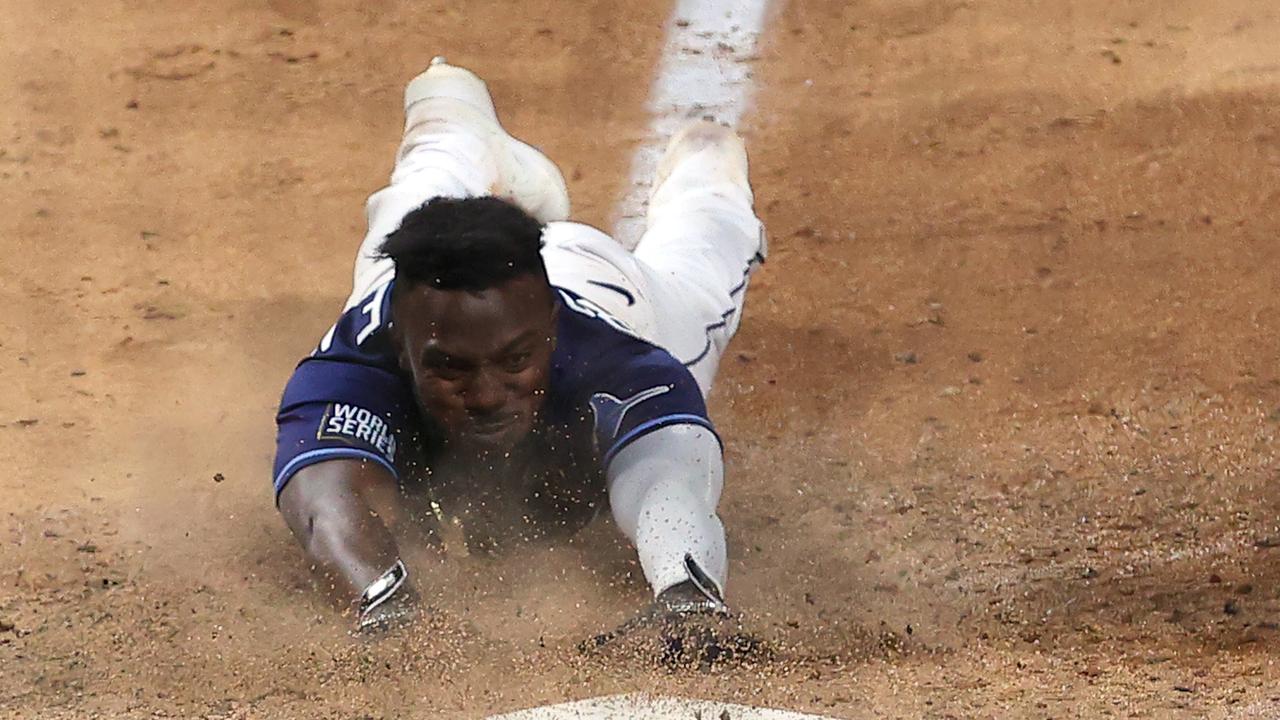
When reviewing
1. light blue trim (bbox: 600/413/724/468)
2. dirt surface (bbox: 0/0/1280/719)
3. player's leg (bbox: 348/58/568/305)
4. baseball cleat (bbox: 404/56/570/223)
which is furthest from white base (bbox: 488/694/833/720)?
baseball cleat (bbox: 404/56/570/223)

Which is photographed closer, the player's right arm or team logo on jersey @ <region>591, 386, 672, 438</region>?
the player's right arm

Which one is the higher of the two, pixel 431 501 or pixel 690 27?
pixel 431 501

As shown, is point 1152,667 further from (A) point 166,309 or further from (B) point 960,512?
(A) point 166,309

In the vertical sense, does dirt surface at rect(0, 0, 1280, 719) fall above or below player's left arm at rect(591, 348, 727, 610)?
below

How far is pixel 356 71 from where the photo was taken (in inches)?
196

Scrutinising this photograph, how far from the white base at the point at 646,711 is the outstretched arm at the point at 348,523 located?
304 mm

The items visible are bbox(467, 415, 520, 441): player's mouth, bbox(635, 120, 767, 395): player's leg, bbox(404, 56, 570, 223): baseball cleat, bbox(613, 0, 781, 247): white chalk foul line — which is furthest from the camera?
bbox(613, 0, 781, 247): white chalk foul line

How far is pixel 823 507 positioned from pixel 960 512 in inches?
10.4

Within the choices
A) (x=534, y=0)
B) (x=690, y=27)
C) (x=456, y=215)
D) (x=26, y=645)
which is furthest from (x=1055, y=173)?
(x=26, y=645)

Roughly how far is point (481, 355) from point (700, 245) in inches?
49.2

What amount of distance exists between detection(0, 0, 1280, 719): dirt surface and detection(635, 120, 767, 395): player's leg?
28 centimetres

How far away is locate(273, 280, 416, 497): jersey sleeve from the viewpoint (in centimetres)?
247

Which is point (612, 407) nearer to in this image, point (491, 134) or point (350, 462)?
point (350, 462)

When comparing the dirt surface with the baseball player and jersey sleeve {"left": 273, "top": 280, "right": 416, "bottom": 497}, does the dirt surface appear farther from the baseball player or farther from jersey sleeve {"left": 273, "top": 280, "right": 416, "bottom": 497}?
jersey sleeve {"left": 273, "top": 280, "right": 416, "bottom": 497}
